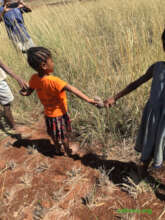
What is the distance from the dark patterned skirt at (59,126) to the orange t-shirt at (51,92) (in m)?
0.05

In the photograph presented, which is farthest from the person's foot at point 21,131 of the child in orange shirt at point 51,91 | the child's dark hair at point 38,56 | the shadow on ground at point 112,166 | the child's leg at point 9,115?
the child's dark hair at point 38,56

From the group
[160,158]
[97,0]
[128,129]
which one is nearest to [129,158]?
[128,129]

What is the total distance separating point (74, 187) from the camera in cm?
151

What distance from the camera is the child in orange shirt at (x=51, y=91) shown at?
1.30 metres

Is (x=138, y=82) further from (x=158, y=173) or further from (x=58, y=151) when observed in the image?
(x=58, y=151)

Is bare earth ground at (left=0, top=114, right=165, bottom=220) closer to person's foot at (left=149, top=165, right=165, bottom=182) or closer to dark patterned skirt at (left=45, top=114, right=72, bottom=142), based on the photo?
person's foot at (left=149, top=165, right=165, bottom=182)

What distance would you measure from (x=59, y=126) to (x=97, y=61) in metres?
1.02

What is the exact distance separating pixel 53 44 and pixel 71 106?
127 centimetres

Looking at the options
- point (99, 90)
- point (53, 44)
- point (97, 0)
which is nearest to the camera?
point (99, 90)

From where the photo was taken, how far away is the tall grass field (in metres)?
1.78

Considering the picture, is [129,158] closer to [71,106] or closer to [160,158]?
[160,158]

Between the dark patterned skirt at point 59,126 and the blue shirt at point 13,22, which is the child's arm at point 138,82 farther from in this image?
the blue shirt at point 13,22

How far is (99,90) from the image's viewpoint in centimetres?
211

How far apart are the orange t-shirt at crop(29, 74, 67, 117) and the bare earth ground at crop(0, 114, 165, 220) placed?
553mm
